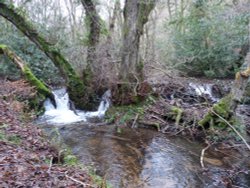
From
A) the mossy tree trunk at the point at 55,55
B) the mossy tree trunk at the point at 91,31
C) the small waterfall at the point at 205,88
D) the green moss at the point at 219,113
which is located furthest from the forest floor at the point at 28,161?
the small waterfall at the point at 205,88

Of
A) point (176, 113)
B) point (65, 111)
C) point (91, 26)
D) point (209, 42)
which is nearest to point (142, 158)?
point (176, 113)

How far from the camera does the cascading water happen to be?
11805mm

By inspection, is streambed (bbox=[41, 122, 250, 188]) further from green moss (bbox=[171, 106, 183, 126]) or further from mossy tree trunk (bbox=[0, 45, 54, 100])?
mossy tree trunk (bbox=[0, 45, 54, 100])

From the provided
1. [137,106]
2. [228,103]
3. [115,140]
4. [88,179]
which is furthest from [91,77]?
[88,179]

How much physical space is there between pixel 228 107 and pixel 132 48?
3949 mm

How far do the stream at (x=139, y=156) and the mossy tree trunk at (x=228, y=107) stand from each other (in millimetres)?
1027

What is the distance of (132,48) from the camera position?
38.3ft

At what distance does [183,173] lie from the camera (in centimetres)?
701

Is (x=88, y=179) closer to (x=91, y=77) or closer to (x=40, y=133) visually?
(x=40, y=133)

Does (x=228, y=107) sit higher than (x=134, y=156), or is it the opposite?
(x=228, y=107)

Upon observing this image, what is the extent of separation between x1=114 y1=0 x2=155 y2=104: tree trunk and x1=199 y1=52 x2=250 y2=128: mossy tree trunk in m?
2.94

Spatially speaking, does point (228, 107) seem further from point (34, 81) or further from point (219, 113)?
point (34, 81)

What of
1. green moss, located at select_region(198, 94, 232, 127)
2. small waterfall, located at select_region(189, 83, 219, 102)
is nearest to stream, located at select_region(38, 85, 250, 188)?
green moss, located at select_region(198, 94, 232, 127)

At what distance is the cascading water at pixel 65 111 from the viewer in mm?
11805
